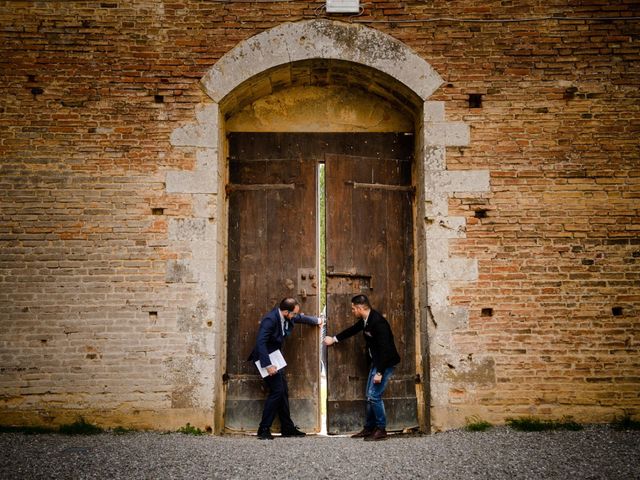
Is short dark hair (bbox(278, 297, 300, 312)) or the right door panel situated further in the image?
the right door panel

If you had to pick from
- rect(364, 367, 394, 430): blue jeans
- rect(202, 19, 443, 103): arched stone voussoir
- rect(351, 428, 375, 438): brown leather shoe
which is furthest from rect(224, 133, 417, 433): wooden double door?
rect(202, 19, 443, 103): arched stone voussoir

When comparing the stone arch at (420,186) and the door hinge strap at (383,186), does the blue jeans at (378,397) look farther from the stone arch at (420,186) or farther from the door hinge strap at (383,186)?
the door hinge strap at (383,186)

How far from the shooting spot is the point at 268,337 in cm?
592

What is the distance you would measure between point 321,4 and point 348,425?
200 inches

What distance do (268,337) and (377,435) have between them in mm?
1618

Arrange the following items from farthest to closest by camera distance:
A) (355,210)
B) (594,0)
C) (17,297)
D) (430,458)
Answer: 1. (355,210)
2. (594,0)
3. (17,297)
4. (430,458)

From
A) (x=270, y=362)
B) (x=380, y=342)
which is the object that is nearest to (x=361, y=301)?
(x=380, y=342)

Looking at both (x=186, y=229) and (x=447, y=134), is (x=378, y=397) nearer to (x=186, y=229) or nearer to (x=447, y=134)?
(x=186, y=229)

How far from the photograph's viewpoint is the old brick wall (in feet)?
18.9

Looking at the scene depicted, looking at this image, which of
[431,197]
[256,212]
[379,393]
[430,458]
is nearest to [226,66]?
[256,212]

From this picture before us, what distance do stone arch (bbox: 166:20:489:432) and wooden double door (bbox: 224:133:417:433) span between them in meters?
0.26

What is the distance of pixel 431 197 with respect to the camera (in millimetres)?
6078

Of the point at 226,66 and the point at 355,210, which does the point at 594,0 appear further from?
the point at 226,66

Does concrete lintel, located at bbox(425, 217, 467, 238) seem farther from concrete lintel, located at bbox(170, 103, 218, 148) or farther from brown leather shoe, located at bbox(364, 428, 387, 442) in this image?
concrete lintel, located at bbox(170, 103, 218, 148)
